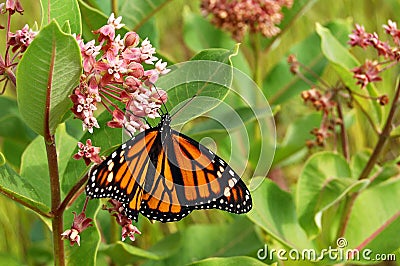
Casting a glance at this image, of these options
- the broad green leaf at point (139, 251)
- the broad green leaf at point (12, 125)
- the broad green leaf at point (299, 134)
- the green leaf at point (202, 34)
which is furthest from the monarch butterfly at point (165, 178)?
the green leaf at point (202, 34)

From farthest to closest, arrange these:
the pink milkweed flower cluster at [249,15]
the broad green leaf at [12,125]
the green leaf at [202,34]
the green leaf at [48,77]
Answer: the green leaf at [202,34] → the pink milkweed flower cluster at [249,15] → the broad green leaf at [12,125] → the green leaf at [48,77]

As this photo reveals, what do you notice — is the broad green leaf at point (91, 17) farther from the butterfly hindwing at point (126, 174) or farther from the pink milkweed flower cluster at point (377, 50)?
the pink milkweed flower cluster at point (377, 50)

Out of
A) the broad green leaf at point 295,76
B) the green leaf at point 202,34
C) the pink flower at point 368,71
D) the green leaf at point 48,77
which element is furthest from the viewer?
the green leaf at point 202,34

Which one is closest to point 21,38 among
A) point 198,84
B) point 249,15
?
point 198,84

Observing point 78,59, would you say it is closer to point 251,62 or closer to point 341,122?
point 341,122

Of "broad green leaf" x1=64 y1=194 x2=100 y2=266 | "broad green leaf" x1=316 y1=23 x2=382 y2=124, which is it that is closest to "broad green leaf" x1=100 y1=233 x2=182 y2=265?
"broad green leaf" x1=64 y1=194 x2=100 y2=266

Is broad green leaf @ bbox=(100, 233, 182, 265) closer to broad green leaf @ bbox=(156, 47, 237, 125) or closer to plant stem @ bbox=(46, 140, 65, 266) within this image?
plant stem @ bbox=(46, 140, 65, 266)
